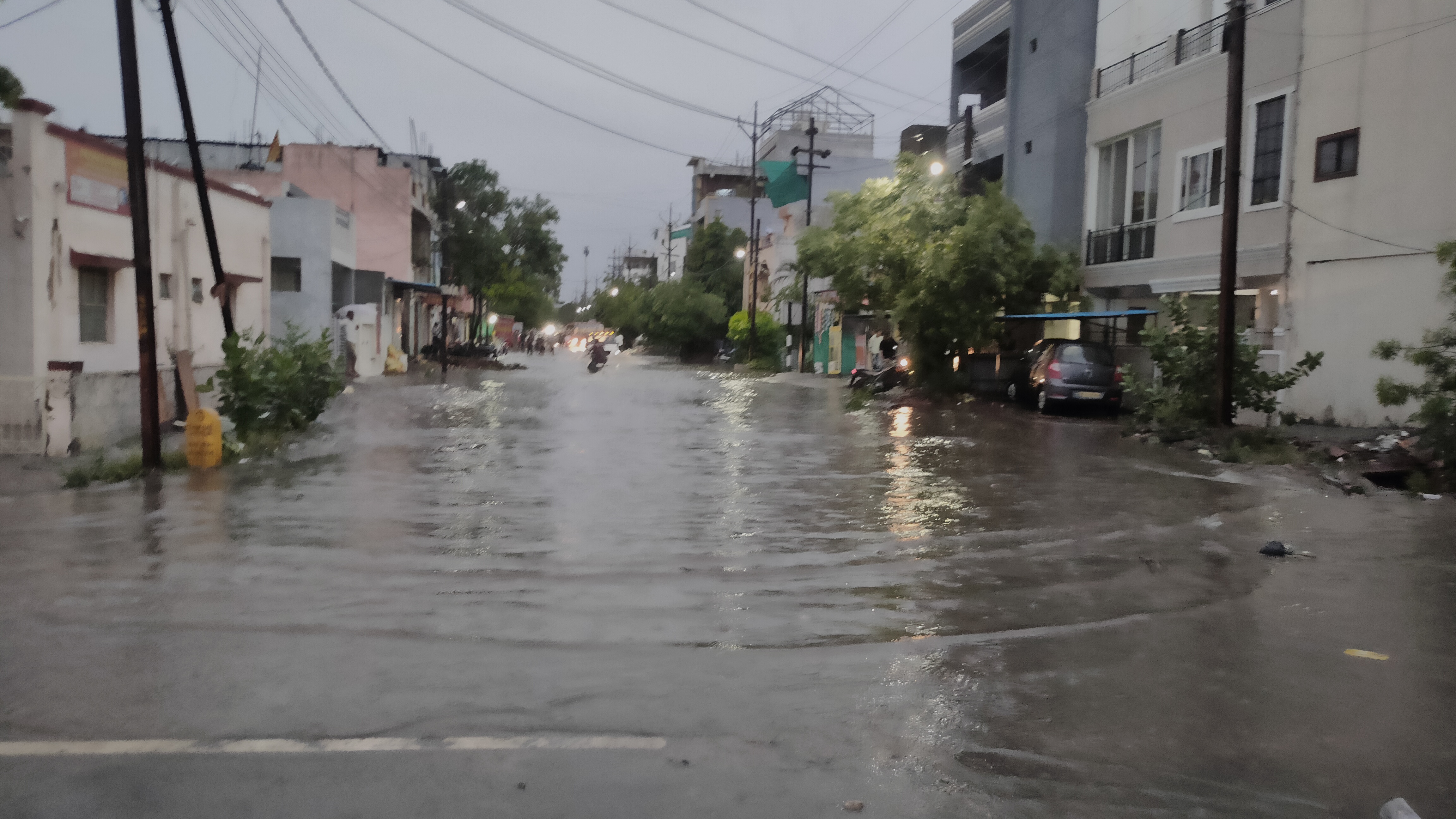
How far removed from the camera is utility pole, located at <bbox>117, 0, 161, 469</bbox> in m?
14.1

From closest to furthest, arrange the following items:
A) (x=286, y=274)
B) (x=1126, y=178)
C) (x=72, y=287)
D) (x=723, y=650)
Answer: (x=723, y=650) → (x=72, y=287) → (x=1126, y=178) → (x=286, y=274)

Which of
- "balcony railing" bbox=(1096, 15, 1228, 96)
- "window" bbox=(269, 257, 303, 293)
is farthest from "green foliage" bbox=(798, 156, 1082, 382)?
"window" bbox=(269, 257, 303, 293)

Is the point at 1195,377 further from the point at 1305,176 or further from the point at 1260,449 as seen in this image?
the point at 1305,176

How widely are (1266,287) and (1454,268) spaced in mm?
8536

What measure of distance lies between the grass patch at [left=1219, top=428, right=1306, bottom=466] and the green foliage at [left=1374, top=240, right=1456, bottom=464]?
2.07 meters

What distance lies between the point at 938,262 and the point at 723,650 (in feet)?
75.6

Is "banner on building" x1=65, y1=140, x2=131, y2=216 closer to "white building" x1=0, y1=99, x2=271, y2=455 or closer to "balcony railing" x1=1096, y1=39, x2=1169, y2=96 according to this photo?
"white building" x1=0, y1=99, x2=271, y2=455

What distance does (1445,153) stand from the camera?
1677 cm

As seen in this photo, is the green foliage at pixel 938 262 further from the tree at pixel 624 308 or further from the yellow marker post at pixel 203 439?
the tree at pixel 624 308

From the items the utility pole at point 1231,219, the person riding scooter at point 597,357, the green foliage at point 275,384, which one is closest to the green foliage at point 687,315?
the person riding scooter at point 597,357

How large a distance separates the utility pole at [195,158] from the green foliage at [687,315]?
5389 centimetres

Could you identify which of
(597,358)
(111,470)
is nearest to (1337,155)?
(111,470)

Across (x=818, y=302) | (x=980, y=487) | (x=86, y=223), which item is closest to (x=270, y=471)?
(x=86, y=223)

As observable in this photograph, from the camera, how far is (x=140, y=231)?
554 inches
